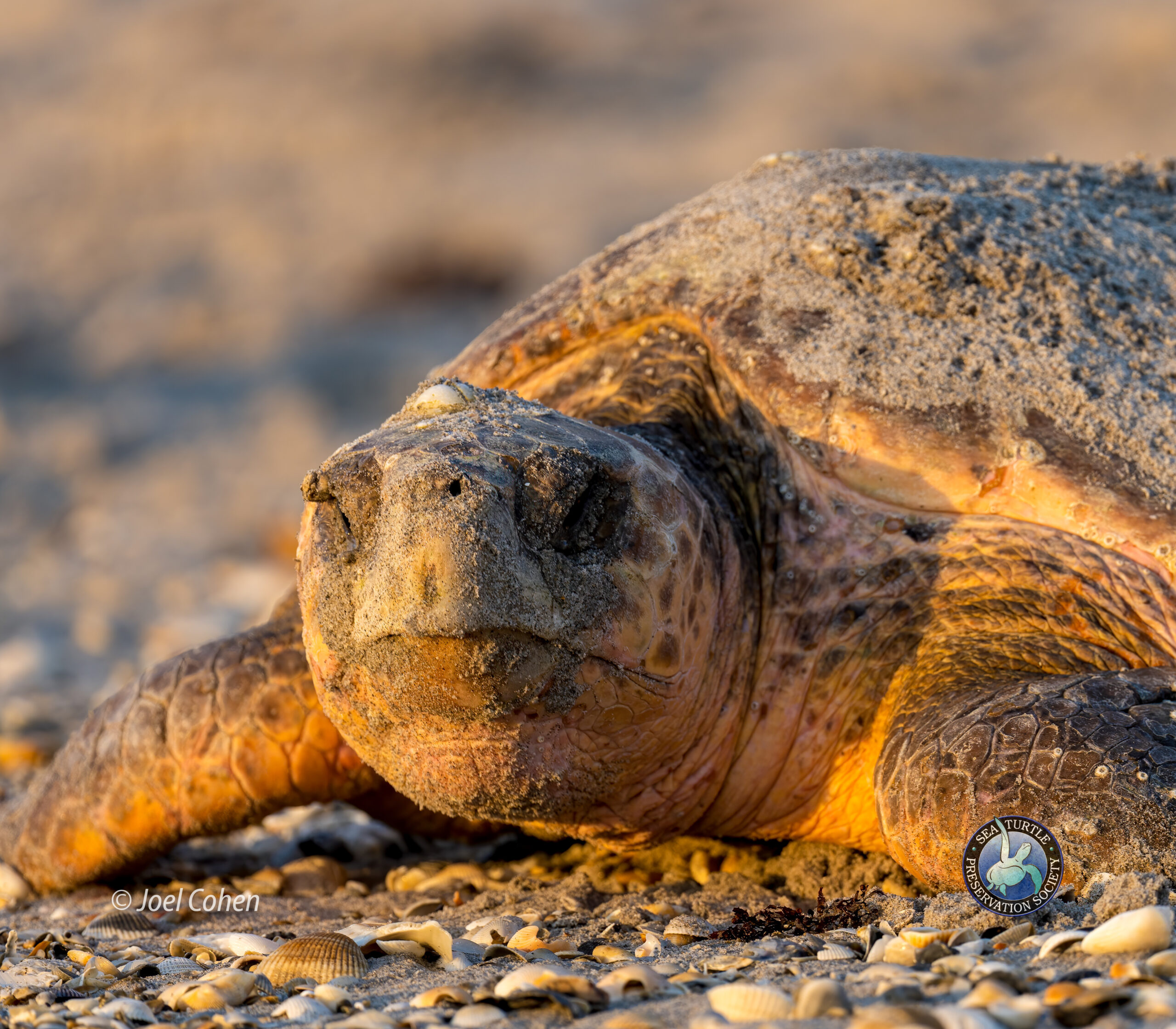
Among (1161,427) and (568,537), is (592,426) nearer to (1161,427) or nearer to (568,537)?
(568,537)

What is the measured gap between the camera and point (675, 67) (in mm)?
22141

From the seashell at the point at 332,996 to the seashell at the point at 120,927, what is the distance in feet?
3.32

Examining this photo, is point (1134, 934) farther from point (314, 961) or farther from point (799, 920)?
point (314, 961)

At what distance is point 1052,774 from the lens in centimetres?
221

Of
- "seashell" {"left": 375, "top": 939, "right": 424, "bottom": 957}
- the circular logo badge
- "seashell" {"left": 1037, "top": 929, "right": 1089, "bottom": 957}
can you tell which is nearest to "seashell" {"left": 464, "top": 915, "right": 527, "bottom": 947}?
"seashell" {"left": 375, "top": 939, "right": 424, "bottom": 957}

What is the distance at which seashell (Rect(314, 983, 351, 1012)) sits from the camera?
189 centimetres

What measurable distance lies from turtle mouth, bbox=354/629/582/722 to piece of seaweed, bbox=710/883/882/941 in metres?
0.52

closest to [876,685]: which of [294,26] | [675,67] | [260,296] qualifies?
[260,296]

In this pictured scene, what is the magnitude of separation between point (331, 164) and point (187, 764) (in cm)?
1801

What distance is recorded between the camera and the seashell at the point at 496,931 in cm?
232

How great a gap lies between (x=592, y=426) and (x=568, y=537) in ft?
1.37

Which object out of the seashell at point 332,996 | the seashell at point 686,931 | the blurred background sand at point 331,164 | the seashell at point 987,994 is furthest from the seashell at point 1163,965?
the blurred background sand at point 331,164

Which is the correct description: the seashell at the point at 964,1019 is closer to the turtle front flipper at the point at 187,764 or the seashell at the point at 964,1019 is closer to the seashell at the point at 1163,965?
the seashell at the point at 1163,965

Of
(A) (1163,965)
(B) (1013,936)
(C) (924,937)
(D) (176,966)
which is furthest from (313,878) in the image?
(A) (1163,965)
